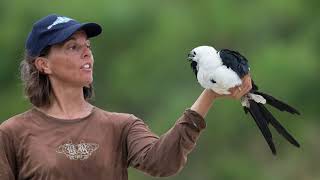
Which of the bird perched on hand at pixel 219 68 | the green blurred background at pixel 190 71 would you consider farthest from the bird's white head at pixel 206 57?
the green blurred background at pixel 190 71

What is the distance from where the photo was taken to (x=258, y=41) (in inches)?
374

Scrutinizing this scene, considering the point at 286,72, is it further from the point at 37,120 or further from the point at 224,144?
the point at 37,120

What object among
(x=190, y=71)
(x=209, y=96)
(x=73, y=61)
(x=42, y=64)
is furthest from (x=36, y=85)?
(x=190, y=71)

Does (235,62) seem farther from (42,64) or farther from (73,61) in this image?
(42,64)

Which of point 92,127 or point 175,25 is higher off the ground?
point 92,127

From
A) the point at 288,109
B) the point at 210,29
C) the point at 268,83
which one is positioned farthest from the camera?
the point at 210,29

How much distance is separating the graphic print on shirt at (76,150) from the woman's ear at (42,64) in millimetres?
255

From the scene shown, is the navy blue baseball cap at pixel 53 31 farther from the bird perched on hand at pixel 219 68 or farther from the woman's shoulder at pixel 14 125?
the bird perched on hand at pixel 219 68

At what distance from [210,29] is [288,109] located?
22.3 ft

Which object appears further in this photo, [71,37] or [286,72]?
[286,72]

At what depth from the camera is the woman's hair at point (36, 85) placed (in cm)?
285

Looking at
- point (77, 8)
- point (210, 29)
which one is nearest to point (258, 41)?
point (210, 29)

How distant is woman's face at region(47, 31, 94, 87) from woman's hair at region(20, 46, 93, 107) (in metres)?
0.04

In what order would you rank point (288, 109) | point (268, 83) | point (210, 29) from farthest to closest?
1. point (210, 29)
2. point (268, 83)
3. point (288, 109)
